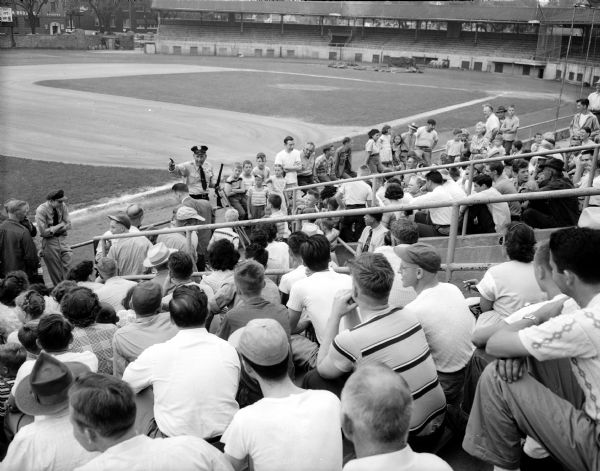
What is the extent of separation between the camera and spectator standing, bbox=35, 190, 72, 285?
1009 cm

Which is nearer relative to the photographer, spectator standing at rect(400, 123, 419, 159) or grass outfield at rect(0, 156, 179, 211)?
grass outfield at rect(0, 156, 179, 211)

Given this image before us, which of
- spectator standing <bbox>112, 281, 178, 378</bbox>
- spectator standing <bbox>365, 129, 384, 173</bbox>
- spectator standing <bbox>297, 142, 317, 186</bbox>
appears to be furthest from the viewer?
spectator standing <bbox>365, 129, 384, 173</bbox>

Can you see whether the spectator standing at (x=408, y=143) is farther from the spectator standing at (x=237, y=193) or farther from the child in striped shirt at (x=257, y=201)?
the child in striped shirt at (x=257, y=201)

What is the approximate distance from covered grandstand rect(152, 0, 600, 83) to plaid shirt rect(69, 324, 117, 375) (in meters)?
58.9

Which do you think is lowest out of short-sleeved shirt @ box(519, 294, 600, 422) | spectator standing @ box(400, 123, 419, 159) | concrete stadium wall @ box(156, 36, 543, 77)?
spectator standing @ box(400, 123, 419, 159)

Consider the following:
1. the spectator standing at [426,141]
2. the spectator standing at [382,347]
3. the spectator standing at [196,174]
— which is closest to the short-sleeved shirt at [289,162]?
the spectator standing at [196,174]

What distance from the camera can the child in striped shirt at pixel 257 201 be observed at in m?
12.5

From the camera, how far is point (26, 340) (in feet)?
15.1

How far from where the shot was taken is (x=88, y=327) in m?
5.09

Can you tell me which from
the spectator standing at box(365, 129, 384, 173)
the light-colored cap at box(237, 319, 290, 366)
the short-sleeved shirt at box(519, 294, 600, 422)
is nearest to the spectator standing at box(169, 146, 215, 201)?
the spectator standing at box(365, 129, 384, 173)

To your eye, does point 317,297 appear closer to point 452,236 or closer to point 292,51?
point 452,236

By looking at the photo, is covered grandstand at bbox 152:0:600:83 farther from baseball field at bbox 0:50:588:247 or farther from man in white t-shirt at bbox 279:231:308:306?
man in white t-shirt at bbox 279:231:308:306

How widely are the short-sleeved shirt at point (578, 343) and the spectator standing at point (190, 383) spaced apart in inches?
66.6

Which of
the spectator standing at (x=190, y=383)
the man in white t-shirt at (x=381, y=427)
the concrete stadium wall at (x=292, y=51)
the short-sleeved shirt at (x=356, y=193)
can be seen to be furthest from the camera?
the concrete stadium wall at (x=292, y=51)
